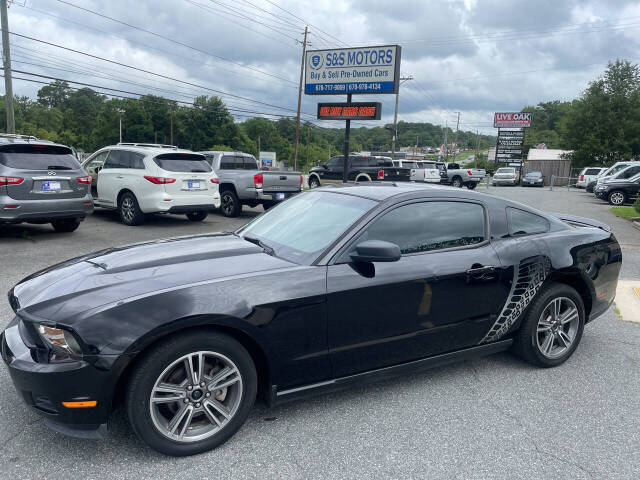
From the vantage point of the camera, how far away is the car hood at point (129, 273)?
2.59m

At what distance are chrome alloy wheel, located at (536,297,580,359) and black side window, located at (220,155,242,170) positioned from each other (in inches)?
421

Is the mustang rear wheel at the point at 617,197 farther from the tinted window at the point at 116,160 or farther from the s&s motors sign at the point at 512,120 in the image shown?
the s&s motors sign at the point at 512,120

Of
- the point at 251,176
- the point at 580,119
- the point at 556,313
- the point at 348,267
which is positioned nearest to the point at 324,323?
the point at 348,267

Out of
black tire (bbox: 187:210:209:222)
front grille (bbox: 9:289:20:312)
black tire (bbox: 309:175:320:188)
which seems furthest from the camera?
black tire (bbox: 309:175:320:188)

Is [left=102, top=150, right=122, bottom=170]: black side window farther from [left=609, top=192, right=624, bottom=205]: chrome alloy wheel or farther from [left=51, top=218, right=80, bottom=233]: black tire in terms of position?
[left=609, top=192, right=624, bottom=205]: chrome alloy wheel

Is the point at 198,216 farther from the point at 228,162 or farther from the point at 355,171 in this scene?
the point at 355,171

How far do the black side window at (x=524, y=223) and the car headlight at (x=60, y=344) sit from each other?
3.08 metres

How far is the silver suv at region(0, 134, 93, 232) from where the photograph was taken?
798 centimetres

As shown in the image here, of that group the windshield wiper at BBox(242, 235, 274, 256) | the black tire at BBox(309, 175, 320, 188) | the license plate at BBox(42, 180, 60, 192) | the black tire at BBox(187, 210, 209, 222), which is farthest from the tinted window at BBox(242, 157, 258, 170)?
the black tire at BBox(309, 175, 320, 188)

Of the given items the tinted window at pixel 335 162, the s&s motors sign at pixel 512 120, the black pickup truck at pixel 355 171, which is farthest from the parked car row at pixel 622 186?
the s&s motors sign at pixel 512 120

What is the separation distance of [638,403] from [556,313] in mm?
829

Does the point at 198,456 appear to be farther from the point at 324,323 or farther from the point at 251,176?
the point at 251,176

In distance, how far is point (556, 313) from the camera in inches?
156

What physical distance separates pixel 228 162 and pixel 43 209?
18.9 feet
